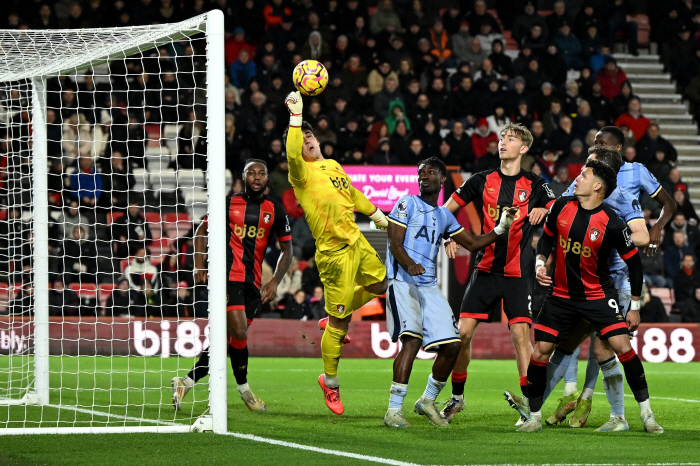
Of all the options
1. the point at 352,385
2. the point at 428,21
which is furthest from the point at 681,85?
the point at 352,385

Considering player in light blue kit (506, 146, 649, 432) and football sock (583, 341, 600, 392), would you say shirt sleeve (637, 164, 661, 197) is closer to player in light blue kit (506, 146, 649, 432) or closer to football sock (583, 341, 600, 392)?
player in light blue kit (506, 146, 649, 432)

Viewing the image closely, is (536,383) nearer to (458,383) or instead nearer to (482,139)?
(458,383)

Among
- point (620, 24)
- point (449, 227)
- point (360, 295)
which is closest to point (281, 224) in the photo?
point (360, 295)

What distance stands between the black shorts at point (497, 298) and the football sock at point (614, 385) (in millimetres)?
766

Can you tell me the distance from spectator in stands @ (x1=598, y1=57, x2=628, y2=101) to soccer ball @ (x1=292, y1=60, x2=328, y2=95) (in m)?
14.4

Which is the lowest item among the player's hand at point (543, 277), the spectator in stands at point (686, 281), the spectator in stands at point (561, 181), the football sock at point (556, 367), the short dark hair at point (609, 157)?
the football sock at point (556, 367)

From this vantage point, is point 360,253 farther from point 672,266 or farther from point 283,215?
point 672,266

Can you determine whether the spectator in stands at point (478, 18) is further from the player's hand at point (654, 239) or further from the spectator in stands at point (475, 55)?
the player's hand at point (654, 239)

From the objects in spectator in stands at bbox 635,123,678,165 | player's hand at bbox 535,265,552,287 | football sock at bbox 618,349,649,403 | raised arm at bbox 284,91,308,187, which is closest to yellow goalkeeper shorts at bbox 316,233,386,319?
raised arm at bbox 284,91,308,187

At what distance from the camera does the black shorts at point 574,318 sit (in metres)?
7.18

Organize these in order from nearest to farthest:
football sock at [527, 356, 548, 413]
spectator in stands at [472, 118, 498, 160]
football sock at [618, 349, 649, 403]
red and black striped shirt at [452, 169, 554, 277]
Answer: football sock at [618, 349, 649, 403]
football sock at [527, 356, 548, 413]
red and black striped shirt at [452, 169, 554, 277]
spectator in stands at [472, 118, 498, 160]

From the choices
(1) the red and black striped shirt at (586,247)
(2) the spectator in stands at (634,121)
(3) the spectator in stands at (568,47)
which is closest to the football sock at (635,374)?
(1) the red and black striped shirt at (586,247)

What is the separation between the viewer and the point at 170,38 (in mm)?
7633

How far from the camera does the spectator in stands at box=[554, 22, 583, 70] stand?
21.5 m
